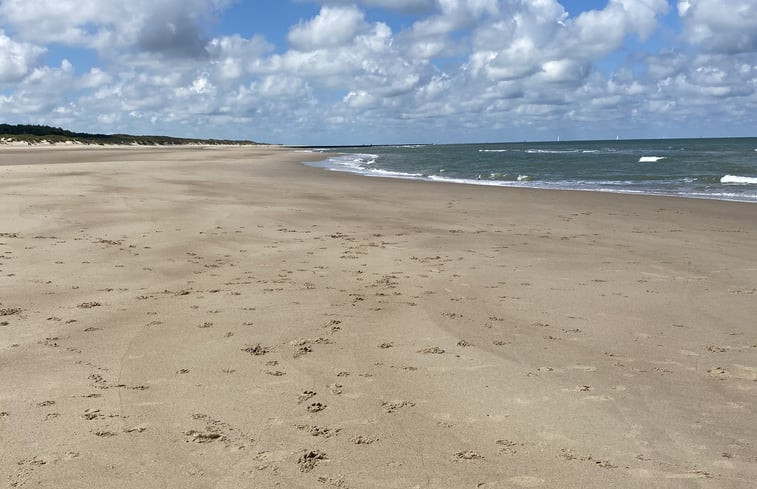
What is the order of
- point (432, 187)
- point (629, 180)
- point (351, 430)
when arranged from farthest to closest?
1. point (629, 180)
2. point (432, 187)
3. point (351, 430)

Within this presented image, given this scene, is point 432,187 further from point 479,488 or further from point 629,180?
point 479,488

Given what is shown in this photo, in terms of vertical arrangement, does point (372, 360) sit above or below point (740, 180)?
below

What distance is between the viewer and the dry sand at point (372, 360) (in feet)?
12.8

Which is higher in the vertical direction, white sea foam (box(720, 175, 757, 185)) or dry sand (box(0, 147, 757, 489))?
white sea foam (box(720, 175, 757, 185))

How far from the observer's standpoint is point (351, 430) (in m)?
4.35

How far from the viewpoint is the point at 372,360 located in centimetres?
579

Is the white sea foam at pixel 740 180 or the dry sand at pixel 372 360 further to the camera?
the white sea foam at pixel 740 180

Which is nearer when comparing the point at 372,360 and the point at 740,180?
the point at 372,360

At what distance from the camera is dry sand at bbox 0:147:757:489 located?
390cm

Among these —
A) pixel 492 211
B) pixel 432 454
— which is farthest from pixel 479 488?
pixel 492 211

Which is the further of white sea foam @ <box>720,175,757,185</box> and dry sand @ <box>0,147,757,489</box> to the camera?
white sea foam @ <box>720,175,757,185</box>

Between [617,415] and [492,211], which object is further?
[492,211]

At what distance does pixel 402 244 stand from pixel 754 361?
23.4ft

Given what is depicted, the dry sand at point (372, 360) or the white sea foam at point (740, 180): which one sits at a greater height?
the white sea foam at point (740, 180)
